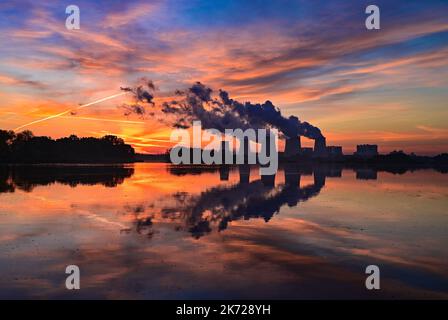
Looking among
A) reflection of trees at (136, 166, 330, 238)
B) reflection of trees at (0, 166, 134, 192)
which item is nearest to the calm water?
reflection of trees at (136, 166, 330, 238)

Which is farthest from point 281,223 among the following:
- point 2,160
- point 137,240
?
point 2,160

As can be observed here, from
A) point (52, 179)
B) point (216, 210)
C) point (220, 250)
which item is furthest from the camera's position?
point (52, 179)

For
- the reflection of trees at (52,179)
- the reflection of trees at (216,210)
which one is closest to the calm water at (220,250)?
the reflection of trees at (216,210)

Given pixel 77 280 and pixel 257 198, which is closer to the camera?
pixel 77 280

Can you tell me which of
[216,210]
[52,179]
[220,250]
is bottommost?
[220,250]

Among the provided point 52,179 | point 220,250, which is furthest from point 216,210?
point 52,179

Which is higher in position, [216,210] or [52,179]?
[52,179]

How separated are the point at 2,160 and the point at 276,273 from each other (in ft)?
691

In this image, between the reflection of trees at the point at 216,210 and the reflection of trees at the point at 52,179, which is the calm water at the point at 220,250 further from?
the reflection of trees at the point at 52,179

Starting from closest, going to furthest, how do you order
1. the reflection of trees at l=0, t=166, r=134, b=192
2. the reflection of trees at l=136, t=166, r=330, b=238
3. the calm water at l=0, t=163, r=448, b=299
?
the calm water at l=0, t=163, r=448, b=299, the reflection of trees at l=136, t=166, r=330, b=238, the reflection of trees at l=0, t=166, r=134, b=192

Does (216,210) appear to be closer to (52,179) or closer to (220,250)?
(220,250)

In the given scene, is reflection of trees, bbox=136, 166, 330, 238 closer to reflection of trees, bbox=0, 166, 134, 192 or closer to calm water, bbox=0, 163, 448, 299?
calm water, bbox=0, 163, 448, 299

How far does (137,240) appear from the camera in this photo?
20.9 meters
